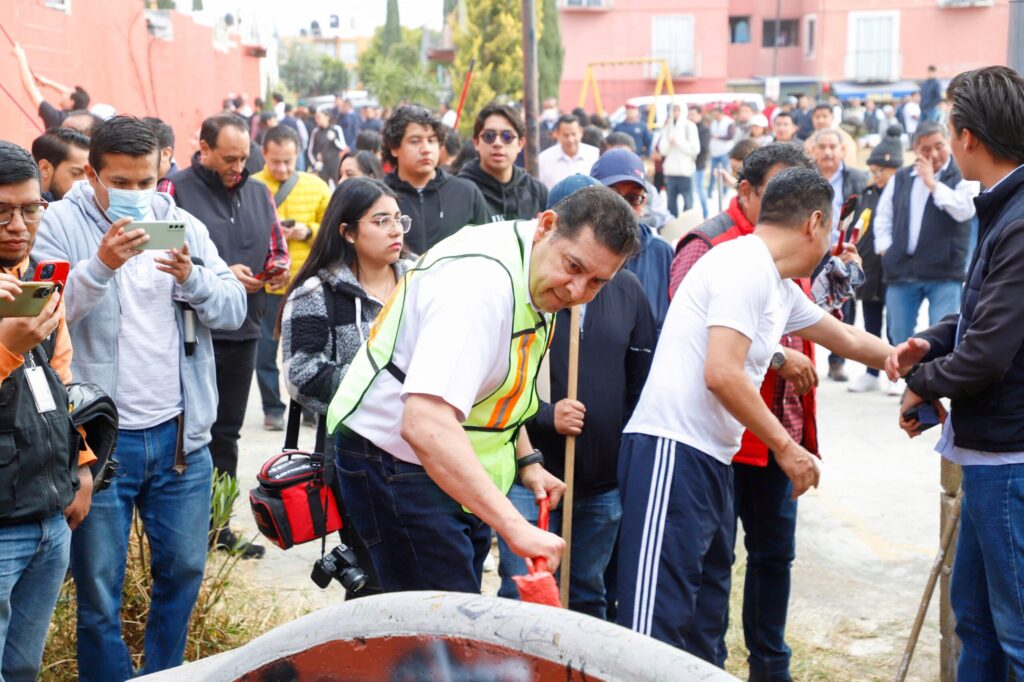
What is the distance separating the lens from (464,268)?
286cm

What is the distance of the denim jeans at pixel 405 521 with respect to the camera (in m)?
3.17

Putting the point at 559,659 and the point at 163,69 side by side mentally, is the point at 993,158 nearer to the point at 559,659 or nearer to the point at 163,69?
the point at 559,659

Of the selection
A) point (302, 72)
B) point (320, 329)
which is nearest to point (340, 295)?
point (320, 329)

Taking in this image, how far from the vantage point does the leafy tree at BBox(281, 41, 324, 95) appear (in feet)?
208

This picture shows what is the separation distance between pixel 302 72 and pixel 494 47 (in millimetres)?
30651

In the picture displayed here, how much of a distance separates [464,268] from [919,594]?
3.62 metres

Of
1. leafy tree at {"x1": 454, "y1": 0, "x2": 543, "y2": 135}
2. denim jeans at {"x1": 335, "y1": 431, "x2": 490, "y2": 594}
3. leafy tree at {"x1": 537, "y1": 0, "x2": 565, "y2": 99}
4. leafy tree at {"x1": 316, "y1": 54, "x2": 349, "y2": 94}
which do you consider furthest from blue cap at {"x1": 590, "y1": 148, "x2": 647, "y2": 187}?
leafy tree at {"x1": 316, "y1": 54, "x2": 349, "y2": 94}

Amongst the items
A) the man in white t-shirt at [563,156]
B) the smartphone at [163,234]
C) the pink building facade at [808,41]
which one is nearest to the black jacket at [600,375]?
the smartphone at [163,234]

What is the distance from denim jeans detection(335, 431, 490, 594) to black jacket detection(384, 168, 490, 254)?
9.57 ft

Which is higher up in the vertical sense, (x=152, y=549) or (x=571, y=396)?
(x=571, y=396)

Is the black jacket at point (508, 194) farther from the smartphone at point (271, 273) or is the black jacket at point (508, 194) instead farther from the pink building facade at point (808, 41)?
the pink building facade at point (808, 41)

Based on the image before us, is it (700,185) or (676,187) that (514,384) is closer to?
(676,187)

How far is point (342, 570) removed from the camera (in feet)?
12.3

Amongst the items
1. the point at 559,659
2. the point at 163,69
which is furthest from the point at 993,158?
the point at 163,69
